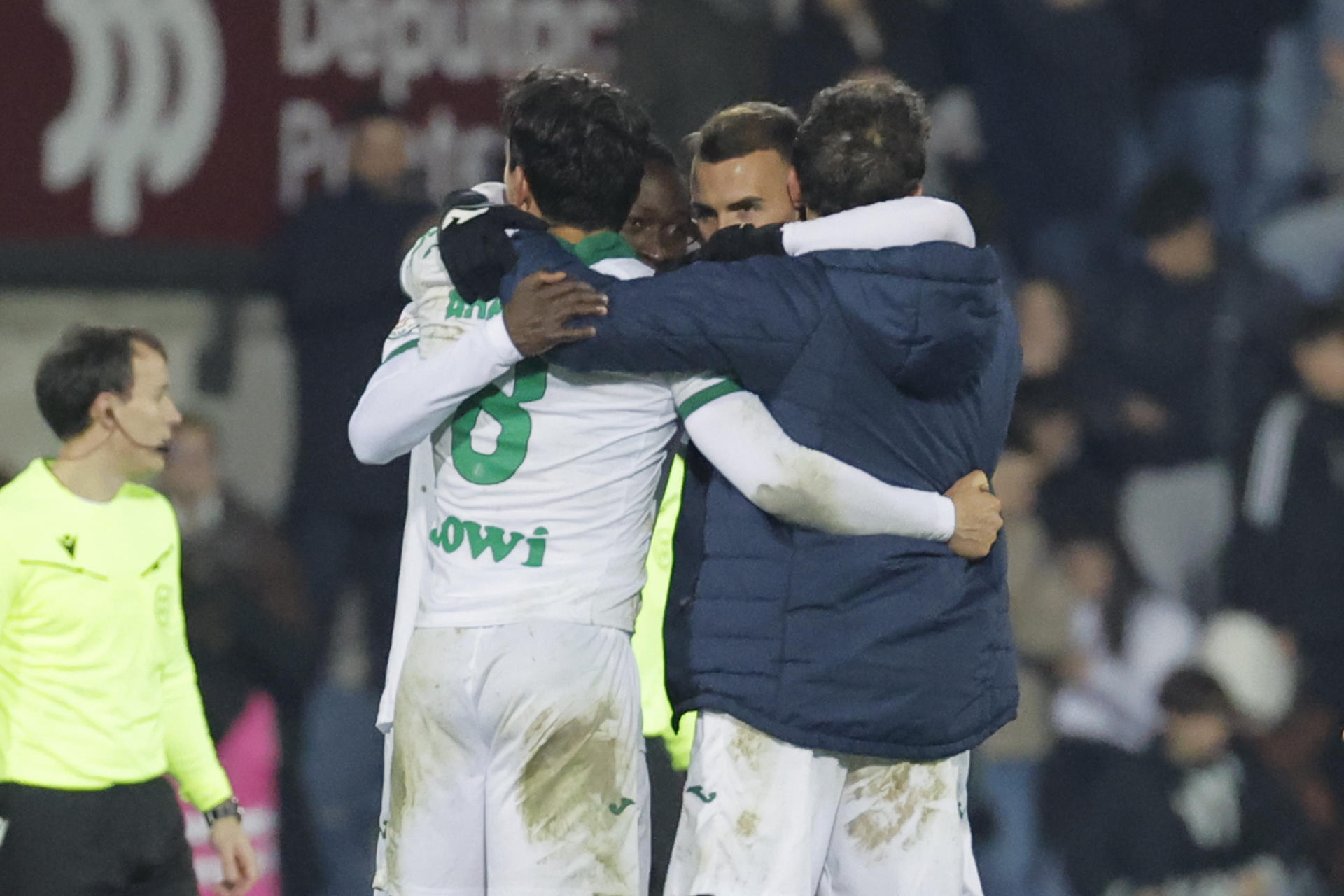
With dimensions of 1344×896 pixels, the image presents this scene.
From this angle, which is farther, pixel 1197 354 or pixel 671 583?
pixel 1197 354

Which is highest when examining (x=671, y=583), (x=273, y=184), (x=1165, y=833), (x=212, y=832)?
(x=273, y=184)

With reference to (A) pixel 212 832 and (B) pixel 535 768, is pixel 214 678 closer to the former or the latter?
(A) pixel 212 832

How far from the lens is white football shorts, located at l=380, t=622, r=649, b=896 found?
118 inches

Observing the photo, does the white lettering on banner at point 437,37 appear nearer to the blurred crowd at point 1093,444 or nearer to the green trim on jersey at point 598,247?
the blurred crowd at point 1093,444

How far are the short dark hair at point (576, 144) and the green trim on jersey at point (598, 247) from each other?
2 centimetres

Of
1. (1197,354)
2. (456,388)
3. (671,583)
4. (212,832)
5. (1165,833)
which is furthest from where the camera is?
(1197,354)

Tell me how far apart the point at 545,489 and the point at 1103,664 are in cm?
369

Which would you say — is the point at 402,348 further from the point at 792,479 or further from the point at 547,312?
the point at 792,479

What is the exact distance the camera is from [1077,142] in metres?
7.00

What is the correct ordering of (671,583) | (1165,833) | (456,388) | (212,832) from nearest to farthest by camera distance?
(456,388) < (671,583) < (212,832) < (1165,833)

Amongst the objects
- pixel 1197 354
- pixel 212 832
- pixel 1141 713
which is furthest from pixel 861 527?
pixel 1197 354

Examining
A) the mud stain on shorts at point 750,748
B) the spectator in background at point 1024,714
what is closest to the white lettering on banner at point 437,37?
the spectator in background at point 1024,714

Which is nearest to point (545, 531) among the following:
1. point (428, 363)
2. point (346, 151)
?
point (428, 363)

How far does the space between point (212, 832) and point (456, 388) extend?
1.37 metres
